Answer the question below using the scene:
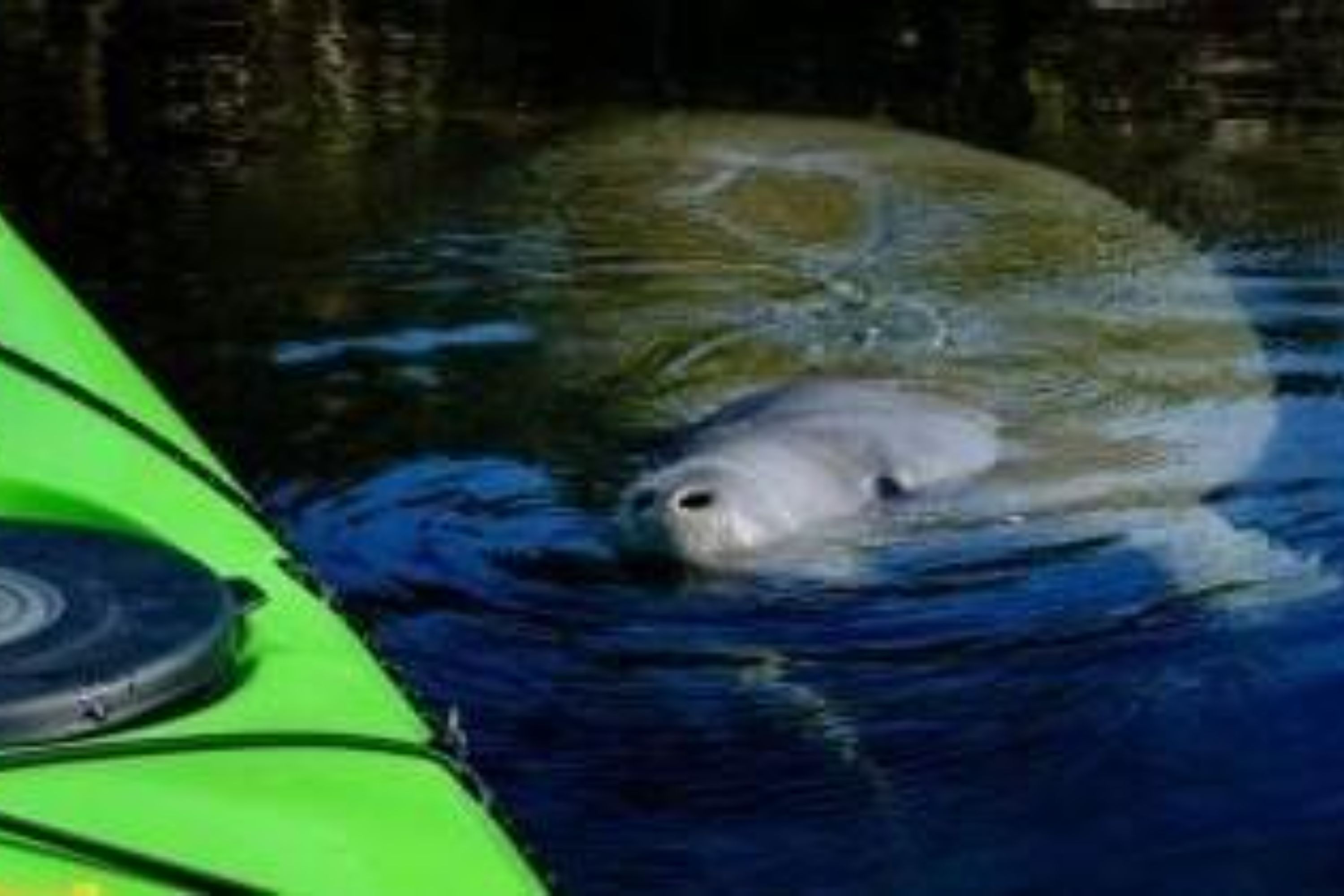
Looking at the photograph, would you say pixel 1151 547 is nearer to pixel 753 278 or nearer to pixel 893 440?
pixel 893 440

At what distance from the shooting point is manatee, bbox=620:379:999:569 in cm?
604

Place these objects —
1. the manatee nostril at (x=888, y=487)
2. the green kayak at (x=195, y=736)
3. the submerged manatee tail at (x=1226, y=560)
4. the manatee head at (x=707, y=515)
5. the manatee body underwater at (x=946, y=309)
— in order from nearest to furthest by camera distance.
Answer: the green kayak at (x=195, y=736) < the manatee head at (x=707, y=515) < the submerged manatee tail at (x=1226, y=560) < the manatee nostril at (x=888, y=487) < the manatee body underwater at (x=946, y=309)

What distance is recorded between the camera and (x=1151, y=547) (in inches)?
250

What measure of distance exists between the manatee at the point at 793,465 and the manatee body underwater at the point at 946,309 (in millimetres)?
100

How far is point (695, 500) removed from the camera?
6.04m

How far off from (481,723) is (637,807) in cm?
48

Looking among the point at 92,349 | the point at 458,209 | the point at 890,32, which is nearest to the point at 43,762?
the point at 92,349

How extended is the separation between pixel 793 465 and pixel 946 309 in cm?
204

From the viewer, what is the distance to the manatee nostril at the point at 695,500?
6.02 m

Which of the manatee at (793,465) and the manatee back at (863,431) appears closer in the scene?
the manatee at (793,465)

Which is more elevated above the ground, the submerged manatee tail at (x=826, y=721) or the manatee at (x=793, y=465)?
the manatee at (x=793, y=465)

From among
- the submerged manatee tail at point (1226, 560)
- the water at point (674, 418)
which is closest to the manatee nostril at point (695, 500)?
the water at point (674, 418)

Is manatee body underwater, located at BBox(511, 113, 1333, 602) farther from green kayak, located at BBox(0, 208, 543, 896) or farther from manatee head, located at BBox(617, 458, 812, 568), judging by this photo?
green kayak, located at BBox(0, 208, 543, 896)

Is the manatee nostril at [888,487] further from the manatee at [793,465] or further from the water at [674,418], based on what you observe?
the water at [674,418]
